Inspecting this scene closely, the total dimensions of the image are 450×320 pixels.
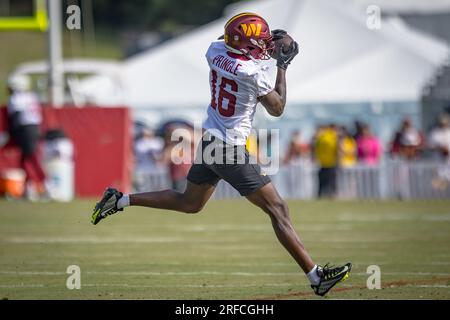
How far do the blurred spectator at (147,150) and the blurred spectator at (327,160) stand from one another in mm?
3710

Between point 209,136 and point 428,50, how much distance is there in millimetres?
19648

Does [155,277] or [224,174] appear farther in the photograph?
[155,277]

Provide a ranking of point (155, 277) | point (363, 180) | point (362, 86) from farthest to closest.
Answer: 1. point (362, 86)
2. point (363, 180)
3. point (155, 277)

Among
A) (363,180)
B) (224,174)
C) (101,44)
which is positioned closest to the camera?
(224,174)

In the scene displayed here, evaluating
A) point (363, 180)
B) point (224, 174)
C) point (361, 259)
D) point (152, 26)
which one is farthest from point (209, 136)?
point (152, 26)

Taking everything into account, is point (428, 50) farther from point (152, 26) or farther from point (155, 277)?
point (152, 26)

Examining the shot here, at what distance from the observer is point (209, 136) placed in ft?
29.5

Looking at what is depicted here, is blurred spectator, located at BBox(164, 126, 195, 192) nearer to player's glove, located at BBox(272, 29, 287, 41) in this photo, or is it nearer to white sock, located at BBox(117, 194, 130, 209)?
white sock, located at BBox(117, 194, 130, 209)

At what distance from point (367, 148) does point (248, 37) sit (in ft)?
49.3

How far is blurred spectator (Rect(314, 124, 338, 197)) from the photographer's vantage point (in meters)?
22.6

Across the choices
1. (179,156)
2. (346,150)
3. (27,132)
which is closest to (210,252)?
(27,132)

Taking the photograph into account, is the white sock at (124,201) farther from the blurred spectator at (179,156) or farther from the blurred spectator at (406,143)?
the blurred spectator at (406,143)

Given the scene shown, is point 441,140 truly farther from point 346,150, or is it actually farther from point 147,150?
point 147,150

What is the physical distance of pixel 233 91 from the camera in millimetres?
8852
